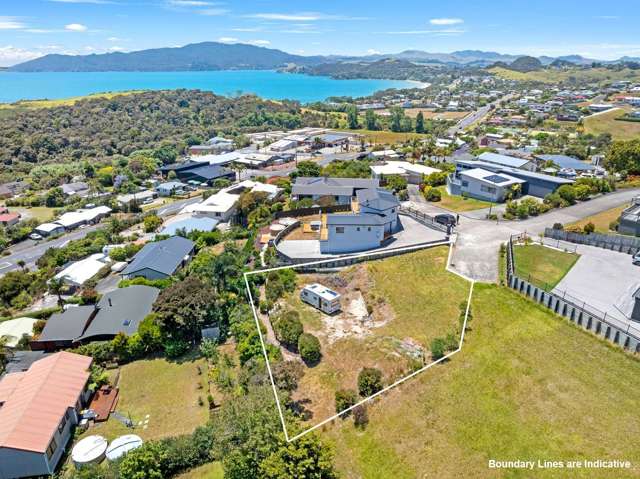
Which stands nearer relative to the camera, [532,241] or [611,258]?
[611,258]

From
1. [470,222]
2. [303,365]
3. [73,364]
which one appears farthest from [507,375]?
[73,364]

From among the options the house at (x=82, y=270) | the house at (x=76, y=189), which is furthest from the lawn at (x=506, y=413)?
the house at (x=76, y=189)

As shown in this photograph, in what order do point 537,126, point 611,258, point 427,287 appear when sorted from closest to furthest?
point 427,287 < point 611,258 < point 537,126

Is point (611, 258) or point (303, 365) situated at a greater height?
point (611, 258)

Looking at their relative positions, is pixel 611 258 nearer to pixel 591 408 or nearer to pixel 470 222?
pixel 470 222

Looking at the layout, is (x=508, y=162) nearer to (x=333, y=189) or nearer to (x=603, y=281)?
(x=333, y=189)

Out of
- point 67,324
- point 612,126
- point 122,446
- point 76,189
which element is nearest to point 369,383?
point 122,446
